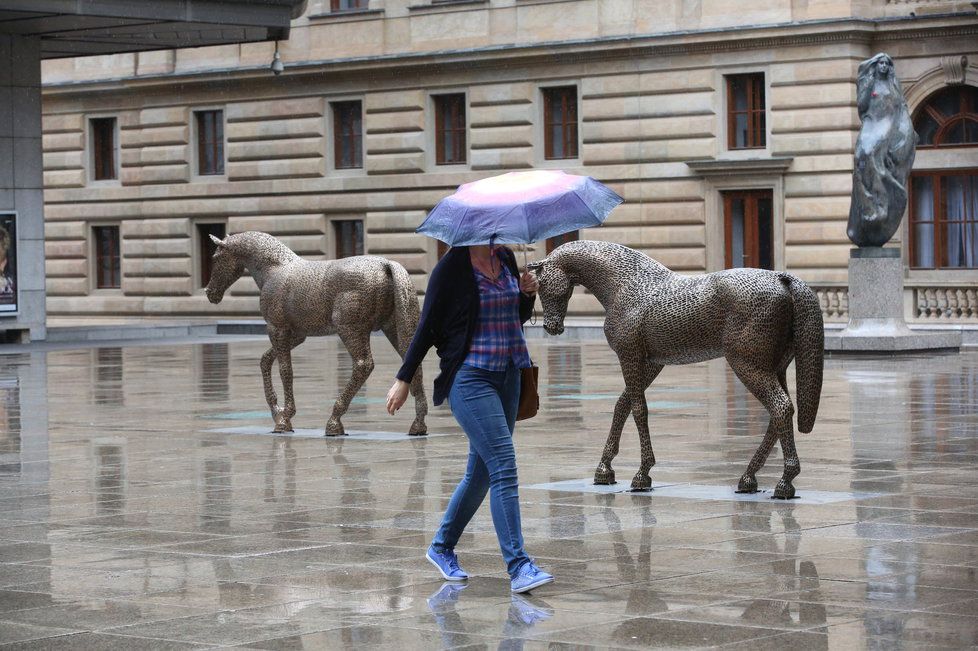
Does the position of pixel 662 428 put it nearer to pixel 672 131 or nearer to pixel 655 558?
pixel 655 558

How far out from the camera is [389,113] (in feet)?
155

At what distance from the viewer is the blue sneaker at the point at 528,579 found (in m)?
8.80

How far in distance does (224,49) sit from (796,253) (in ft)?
56.4

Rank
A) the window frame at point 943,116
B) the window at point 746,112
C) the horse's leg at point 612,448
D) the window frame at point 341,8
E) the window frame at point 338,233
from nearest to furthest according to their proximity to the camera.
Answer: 1. the horse's leg at point 612,448
2. the window frame at point 943,116
3. the window at point 746,112
4. the window frame at point 341,8
5. the window frame at point 338,233

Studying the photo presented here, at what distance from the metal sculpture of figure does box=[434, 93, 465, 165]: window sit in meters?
17.1

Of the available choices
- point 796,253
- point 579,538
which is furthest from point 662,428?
point 796,253

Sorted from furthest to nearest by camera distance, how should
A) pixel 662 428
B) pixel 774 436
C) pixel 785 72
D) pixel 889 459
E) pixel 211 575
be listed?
pixel 785 72 → pixel 662 428 → pixel 889 459 → pixel 774 436 → pixel 211 575

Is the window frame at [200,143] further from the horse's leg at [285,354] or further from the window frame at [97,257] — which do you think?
the horse's leg at [285,354]

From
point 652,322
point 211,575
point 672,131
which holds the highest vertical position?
point 672,131

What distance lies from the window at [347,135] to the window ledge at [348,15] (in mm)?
2147

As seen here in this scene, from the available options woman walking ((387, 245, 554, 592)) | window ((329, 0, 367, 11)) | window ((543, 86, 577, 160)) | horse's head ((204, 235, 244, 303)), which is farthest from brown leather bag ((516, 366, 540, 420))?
window ((329, 0, 367, 11))

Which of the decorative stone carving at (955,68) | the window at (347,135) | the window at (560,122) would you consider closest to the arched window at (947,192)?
the decorative stone carving at (955,68)

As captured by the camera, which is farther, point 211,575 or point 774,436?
point 774,436

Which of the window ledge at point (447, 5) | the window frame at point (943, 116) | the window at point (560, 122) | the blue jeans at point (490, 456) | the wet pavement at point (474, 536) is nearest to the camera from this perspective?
the wet pavement at point (474, 536)
